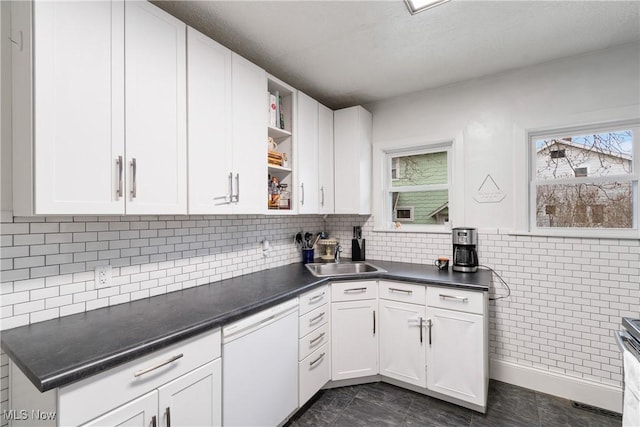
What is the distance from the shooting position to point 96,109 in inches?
49.0

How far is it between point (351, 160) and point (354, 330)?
5.14 ft

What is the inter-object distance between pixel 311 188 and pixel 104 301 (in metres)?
1.72

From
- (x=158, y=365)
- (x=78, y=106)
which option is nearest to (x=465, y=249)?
(x=158, y=365)

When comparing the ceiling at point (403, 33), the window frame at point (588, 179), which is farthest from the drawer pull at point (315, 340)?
the ceiling at point (403, 33)

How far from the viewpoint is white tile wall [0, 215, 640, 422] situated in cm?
133

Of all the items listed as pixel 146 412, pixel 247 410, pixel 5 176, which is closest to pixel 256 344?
pixel 247 410

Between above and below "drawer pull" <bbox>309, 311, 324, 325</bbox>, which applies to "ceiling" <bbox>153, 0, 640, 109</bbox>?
above

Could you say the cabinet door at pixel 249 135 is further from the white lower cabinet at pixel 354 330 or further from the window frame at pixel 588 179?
the window frame at pixel 588 179

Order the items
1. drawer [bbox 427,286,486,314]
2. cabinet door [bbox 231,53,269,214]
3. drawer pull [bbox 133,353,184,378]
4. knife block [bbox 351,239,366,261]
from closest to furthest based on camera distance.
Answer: drawer pull [bbox 133,353,184,378] < cabinet door [bbox 231,53,269,214] < drawer [bbox 427,286,486,314] < knife block [bbox 351,239,366,261]

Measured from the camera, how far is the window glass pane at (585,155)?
2.15 meters

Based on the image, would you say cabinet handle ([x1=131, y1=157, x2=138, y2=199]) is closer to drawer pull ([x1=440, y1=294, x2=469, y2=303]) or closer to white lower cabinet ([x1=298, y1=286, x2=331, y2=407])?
white lower cabinet ([x1=298, y1=286, x2=331, y2=407])

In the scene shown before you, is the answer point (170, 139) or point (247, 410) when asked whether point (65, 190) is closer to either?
point (170, 139)

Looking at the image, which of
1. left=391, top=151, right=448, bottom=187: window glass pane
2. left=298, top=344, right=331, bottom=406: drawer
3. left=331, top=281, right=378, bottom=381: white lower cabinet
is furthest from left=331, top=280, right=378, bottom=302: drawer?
left=391, top=151, right=448, bottom=187: window glass pane

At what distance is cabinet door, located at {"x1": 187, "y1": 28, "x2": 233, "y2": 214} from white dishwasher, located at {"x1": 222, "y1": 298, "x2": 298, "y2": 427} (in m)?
0.71
